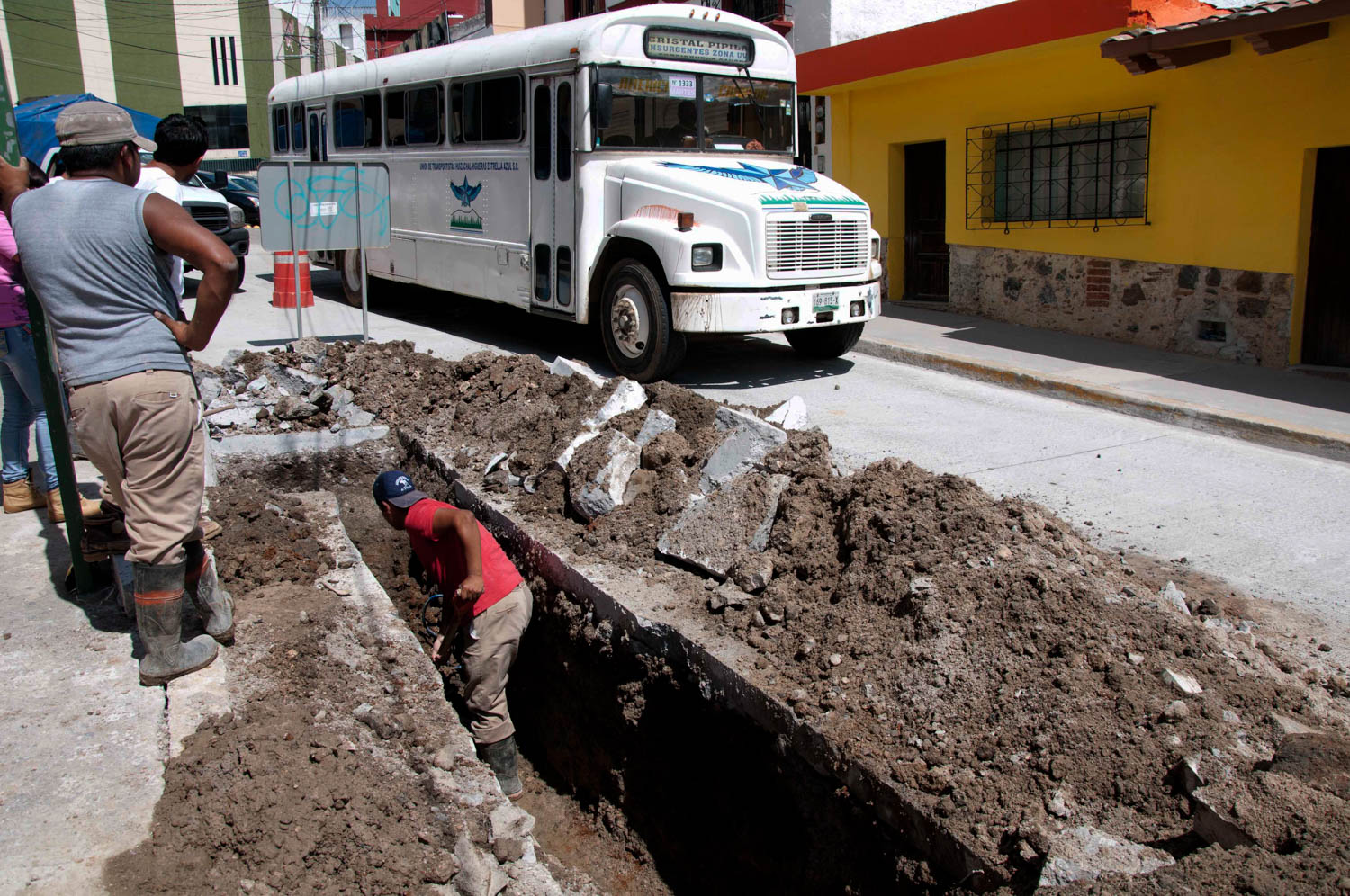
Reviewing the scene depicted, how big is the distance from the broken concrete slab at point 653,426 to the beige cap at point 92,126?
125 inches

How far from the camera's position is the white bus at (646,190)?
8.56 meters

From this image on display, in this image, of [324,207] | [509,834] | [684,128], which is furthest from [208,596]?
[324,207]

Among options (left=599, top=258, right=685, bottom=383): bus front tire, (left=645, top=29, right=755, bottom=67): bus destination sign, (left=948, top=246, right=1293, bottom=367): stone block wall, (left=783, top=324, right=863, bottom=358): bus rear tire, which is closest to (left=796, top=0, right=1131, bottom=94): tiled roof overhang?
(left=948, top=246, right=1293, bottom=367): stone block wall

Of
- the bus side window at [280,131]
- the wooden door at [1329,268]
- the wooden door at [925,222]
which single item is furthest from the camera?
the bus side window at [280,131]

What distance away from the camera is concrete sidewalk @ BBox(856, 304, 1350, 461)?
759 centimetres

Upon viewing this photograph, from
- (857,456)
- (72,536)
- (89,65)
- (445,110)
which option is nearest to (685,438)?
(857,456)

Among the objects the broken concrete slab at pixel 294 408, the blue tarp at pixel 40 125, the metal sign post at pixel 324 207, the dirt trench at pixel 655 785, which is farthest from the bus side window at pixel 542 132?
the blue tarp at pixel 40 125

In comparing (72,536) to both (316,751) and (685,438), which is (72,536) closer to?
(316,751)

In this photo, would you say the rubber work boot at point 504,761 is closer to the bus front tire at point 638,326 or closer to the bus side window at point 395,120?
the bus front tire at point 638,326

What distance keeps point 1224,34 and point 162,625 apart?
887 centimetres

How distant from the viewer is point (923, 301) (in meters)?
14.2

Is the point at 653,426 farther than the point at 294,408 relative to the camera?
No

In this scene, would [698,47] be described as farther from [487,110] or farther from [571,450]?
[571,450]

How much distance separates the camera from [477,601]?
4953mm
